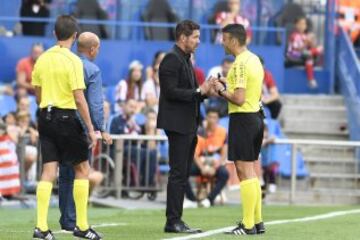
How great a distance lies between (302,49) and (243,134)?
41.9 feet

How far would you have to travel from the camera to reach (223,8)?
82.8 ft

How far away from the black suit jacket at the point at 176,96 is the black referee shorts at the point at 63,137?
1352mm

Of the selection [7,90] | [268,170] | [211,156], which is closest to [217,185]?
[211,156]

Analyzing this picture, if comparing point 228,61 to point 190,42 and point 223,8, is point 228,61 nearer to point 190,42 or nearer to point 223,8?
point 223,8

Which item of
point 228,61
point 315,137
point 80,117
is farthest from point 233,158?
point 315,137

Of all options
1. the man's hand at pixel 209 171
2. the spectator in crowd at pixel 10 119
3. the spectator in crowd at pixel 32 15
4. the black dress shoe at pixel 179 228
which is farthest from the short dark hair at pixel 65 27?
the spectator in crowd at pixel 32 15

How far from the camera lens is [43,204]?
1188cm

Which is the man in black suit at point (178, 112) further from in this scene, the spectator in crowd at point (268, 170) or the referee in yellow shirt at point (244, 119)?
the spectator in crowd at point (268, 170)

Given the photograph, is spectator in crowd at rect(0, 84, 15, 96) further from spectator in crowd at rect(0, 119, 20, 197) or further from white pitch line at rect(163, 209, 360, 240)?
white pitch line at rect(163, 209, 360, 240)

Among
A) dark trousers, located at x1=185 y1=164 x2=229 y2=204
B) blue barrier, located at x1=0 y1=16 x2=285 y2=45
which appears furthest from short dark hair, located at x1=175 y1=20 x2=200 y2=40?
blue barrier, located at x1=0 y1=16 x2=285 y2=45

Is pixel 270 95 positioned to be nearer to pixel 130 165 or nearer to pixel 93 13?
pixel 93 13

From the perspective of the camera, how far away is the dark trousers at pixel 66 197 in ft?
43.6

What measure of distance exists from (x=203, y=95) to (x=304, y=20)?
1255cm

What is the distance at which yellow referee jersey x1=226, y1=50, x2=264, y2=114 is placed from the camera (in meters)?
12.9
